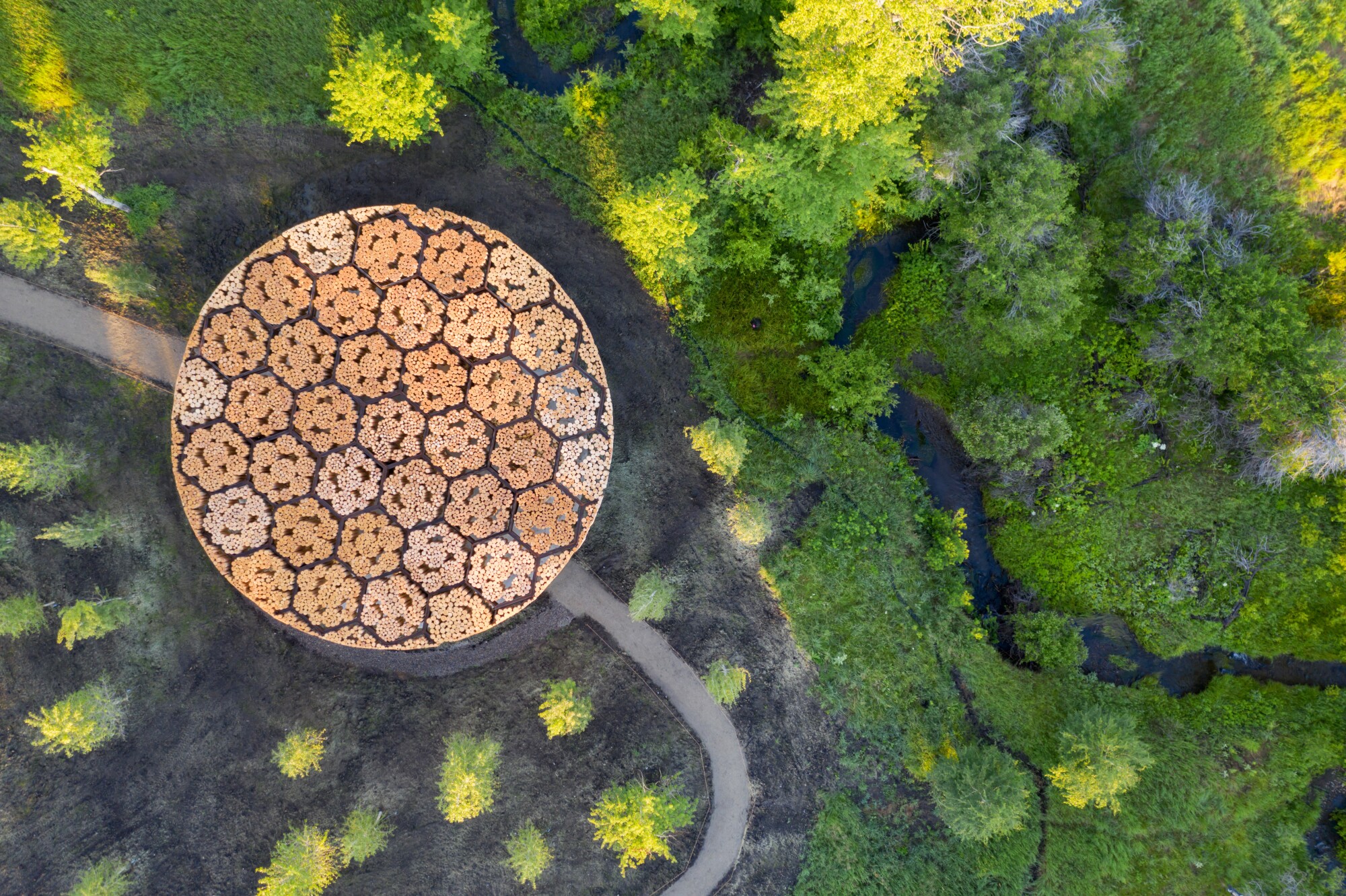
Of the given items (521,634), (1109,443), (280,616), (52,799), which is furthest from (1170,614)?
(52,799)

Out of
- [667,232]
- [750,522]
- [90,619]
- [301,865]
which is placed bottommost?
[301,865]

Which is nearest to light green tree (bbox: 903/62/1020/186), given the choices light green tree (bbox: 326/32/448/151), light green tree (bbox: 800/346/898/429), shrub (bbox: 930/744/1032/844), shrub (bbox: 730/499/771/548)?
light green tree (bbox: 800/346/898/429)

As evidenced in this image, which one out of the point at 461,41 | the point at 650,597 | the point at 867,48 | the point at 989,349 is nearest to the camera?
the point at 867,48

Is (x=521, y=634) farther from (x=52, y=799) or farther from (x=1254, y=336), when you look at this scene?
(x=1254, y=336)

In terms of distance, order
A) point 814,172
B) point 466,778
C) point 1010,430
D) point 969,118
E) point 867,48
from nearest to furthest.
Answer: point 867,48 → point 969,118 → point 466,778 → point 814,172 → point 1010,430

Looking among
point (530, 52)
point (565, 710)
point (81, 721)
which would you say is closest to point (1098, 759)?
point (565, 710)

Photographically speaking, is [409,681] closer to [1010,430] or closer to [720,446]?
[720,446]
